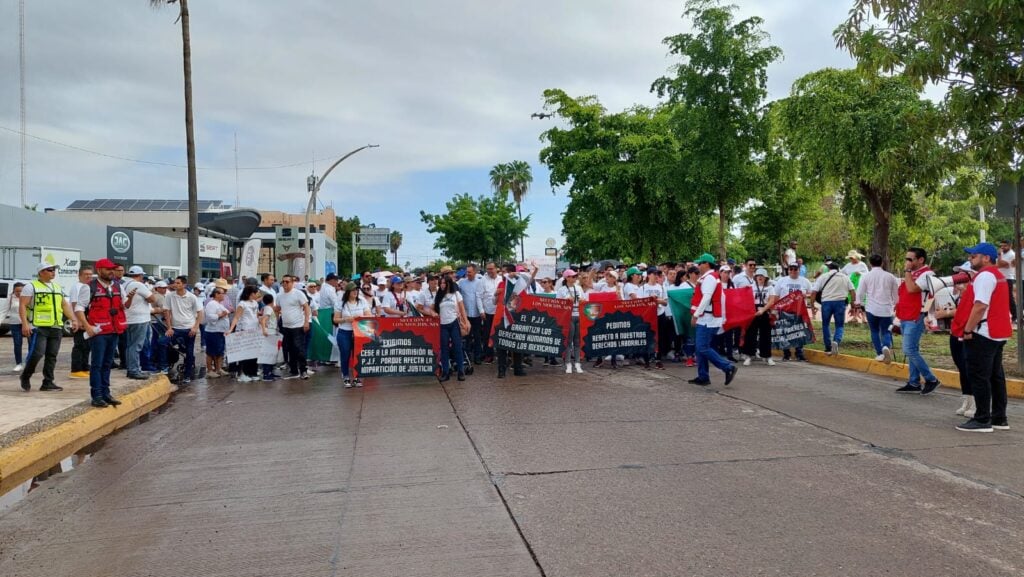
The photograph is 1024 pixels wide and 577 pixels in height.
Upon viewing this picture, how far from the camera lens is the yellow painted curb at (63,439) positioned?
6820 millimetres

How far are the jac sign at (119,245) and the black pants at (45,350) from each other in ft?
106

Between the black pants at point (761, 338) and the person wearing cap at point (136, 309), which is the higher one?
the person wearing cap at point (136, 309)

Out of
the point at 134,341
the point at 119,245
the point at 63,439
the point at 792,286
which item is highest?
the point at 119,245

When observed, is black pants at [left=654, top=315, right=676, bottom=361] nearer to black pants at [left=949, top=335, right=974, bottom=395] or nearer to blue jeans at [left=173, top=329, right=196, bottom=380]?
black pants at [left=949, top=335, right=974, bottom=395]

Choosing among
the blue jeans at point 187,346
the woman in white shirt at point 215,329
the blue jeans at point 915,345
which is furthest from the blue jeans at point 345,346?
the blue jeans at point 915,345

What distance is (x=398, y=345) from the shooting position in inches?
477

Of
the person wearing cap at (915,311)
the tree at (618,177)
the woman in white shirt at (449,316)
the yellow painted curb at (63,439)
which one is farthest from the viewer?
the tree at (618,177)

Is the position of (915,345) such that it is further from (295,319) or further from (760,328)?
(295,319)

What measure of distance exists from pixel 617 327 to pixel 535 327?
5.26ft

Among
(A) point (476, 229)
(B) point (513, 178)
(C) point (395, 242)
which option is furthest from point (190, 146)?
(C) point (395, 242)

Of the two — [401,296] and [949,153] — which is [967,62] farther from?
[401,296]

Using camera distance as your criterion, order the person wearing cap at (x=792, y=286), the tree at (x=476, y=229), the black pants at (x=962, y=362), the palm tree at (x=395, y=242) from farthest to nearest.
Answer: the palm tree at (x=395, y=242)
the tree at (x=476, y=229)
the person wearing cap at (x=792, y=286)
the black pants at (x=962, y=362)

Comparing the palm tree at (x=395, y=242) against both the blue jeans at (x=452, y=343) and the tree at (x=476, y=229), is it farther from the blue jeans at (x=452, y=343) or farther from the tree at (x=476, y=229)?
the blue jeans at (x=452, y=343)

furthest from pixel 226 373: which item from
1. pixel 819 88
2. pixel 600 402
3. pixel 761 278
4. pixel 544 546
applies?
pixel 819 88
